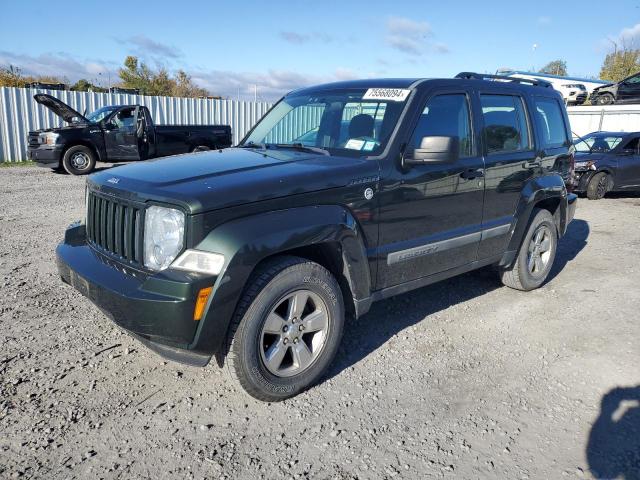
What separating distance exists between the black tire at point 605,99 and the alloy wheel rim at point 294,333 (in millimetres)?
21523

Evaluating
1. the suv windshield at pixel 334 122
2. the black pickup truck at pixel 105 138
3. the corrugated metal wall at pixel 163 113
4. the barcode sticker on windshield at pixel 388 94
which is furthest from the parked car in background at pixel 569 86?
the barcode sticker on windshield at pixel 388 94

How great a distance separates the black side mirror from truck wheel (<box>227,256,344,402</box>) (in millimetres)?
1052

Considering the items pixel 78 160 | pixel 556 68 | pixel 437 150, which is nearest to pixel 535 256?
pixel 437 150

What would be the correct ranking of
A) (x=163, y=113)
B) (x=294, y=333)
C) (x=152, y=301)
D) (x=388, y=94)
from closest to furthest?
(x=152, y=301)
(x=294, y=333)
(x=388, y=94)
(x=163, y=113)

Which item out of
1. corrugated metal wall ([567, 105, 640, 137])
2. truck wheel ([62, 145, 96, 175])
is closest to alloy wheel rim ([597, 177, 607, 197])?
corrugated metal wall ([567, 105, 640, 137])

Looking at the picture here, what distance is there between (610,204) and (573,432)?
31.5 feet

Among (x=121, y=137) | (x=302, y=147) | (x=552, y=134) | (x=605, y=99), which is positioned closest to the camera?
(x=302, y=147)

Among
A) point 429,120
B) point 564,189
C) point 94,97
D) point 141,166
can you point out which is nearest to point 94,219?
point 141,166

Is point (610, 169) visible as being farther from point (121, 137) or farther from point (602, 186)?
point (121, 137)

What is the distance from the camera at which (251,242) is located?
2729 mm

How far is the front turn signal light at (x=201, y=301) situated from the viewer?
2609mm

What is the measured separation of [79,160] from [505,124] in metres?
12.0

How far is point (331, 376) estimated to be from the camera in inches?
136

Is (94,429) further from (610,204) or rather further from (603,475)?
(610,204)
